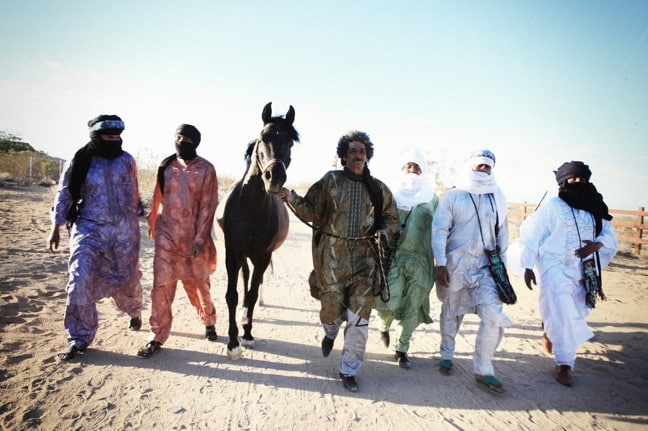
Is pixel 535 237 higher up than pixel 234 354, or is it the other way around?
pixel 535 237

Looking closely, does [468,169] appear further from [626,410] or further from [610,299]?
[610,299]

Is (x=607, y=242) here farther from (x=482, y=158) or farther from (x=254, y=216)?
(x=254, y=216)

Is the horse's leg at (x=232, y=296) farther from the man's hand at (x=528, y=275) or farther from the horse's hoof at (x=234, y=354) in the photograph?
the man's hand at (x=528, y=275)

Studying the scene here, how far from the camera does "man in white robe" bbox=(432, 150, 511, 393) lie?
136 inches

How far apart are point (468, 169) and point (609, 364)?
3.08 m

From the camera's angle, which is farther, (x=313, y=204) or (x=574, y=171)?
(x=574, y=171)

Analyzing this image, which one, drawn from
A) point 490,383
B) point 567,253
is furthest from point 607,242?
point 490,383

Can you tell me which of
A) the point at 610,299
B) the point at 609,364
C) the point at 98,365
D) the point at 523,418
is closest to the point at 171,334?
the point at 98,365

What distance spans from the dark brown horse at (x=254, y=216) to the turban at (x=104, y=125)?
4.54ft

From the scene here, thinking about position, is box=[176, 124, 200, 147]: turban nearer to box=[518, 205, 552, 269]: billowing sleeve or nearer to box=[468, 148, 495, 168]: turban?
box=[468, 148, 495, 168]: turban

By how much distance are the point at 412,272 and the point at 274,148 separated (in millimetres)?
2006

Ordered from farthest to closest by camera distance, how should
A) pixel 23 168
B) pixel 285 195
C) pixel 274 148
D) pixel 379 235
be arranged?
pixel 23 168 < pixel 274 148 < pixel 379 235 < pixel 285 195

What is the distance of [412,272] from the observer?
371 centimetres

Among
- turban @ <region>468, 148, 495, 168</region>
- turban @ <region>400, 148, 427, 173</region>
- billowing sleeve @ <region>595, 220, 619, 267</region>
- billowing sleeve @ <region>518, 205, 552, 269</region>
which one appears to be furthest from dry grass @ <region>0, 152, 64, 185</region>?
billowing sleeve @ <region>595, 220, 619, 267</region>
